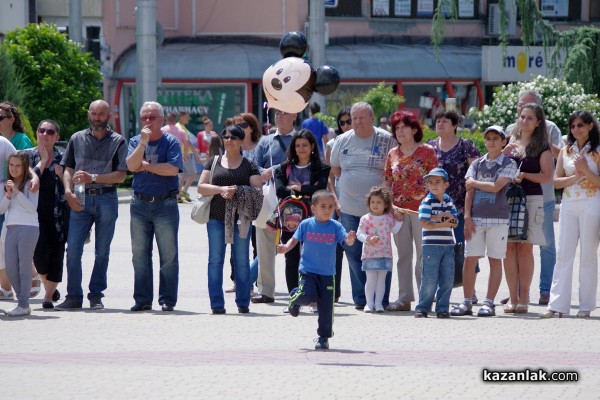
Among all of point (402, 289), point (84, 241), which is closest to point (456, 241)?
point (402, 289)

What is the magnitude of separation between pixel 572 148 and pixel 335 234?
2821 millimetres

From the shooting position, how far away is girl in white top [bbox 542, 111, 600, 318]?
12625mm

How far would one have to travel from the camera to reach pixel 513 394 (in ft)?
28.8

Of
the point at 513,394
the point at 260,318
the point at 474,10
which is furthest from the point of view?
the point at 474,10

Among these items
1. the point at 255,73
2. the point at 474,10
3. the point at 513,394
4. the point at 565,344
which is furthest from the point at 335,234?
the point at 474,10

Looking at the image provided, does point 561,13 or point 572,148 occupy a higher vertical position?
point 561,13

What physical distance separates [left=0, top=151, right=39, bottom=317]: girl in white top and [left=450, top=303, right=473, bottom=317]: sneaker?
4055mm

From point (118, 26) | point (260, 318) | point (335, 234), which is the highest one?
point (118, 26)

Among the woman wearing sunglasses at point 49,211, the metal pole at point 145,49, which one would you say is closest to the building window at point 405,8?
the metal pole at point 145,49

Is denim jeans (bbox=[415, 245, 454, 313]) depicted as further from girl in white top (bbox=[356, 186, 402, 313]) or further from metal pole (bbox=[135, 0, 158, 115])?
metal pole (bbox=[135, 0, 158, 115])

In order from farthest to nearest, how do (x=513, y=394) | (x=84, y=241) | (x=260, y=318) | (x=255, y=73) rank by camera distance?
(x=255, y=73) → (x=84, y=241) → (x=260, y=318) → (x=513, y=394)

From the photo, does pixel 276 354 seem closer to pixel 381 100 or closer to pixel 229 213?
pixel 229 213

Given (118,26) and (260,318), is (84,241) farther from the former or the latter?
(118,26)

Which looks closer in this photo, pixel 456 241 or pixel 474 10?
pixel 456 241
